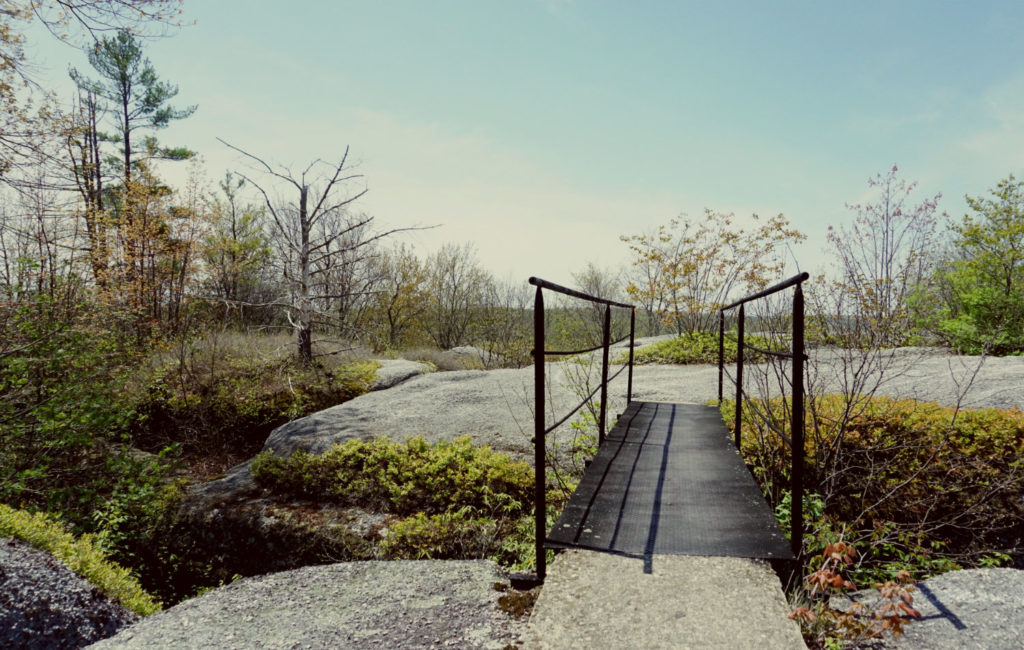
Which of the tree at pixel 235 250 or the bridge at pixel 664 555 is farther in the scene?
the tree at pixel 235 250

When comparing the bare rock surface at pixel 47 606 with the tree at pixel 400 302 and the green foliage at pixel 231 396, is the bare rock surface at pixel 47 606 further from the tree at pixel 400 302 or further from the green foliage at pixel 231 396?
the tree at pixel 400 302

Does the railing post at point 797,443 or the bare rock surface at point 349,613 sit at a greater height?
the railing post at point 797,443

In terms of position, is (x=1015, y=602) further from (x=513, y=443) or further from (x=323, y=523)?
(x=323, y=523)

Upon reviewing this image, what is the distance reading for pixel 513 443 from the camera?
532cm

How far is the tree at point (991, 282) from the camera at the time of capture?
897 centimetres

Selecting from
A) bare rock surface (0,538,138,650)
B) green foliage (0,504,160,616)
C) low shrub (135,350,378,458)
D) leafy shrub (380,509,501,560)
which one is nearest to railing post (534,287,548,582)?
leafy shrub (380,509,501,560)

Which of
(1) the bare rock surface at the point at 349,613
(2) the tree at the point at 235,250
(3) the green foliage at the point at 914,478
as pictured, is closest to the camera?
(1) the bare rock surface at the point at 349,613

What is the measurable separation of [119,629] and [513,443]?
340 cm

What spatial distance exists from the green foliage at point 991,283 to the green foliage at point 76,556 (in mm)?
12030

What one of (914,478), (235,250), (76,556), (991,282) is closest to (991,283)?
(991,282)

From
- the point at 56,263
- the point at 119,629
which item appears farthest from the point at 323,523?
the point at 56,263

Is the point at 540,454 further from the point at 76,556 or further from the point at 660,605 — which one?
the point at 76,556

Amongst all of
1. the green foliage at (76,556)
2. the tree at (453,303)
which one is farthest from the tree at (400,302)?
the green foliage at (76,556)

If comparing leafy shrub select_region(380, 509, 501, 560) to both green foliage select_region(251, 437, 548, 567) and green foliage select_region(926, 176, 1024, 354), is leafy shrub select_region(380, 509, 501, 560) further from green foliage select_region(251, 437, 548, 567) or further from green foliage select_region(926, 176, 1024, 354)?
green foliage select_region(926, 176, 1024, 354)
